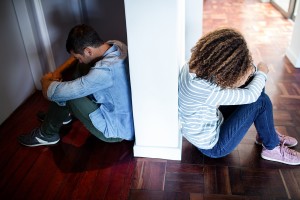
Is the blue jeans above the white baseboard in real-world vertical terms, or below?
above

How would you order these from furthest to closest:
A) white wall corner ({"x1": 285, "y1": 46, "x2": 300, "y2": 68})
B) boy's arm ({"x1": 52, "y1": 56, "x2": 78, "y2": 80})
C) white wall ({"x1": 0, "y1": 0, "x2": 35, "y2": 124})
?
white wall corner ({"x1": 285, "y1": 46, "x2": 300, "y2": 68}) < white wall ({"x1": 0, "y1": 0, "x2": 35, "y2": 124}) < boy's arm ({"x1": 52, "y1": 56, "x2": 78, "y2": 80})

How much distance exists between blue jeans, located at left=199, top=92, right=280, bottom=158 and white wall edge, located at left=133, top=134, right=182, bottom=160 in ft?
0.49

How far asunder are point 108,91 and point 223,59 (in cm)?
59

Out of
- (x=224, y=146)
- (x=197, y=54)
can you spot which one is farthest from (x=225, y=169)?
(x=197, y=54)

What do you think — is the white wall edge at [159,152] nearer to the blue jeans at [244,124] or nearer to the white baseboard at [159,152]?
the white baseboard at [159,152]

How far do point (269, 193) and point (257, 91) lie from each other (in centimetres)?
50

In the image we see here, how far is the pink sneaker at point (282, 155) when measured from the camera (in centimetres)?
164

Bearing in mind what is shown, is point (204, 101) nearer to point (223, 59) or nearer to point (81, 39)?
point (223, 59)

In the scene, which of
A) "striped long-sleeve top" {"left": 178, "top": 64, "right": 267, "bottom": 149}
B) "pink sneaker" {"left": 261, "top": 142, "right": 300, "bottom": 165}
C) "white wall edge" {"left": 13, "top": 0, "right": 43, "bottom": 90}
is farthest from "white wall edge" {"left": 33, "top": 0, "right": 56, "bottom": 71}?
"pink sneaker" {"left": 261, "top": 142, "right": 300, "bottom": 165}

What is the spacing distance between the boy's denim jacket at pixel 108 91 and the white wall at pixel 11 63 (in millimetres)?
687

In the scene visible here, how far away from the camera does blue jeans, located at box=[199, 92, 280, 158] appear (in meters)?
1.47

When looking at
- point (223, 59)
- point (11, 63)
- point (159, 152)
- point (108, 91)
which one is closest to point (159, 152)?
point (159, 152)

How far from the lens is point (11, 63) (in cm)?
216

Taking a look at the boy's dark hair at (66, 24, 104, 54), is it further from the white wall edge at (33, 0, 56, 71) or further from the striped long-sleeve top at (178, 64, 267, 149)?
the white wall edge at (33, 0, 56, 71)
